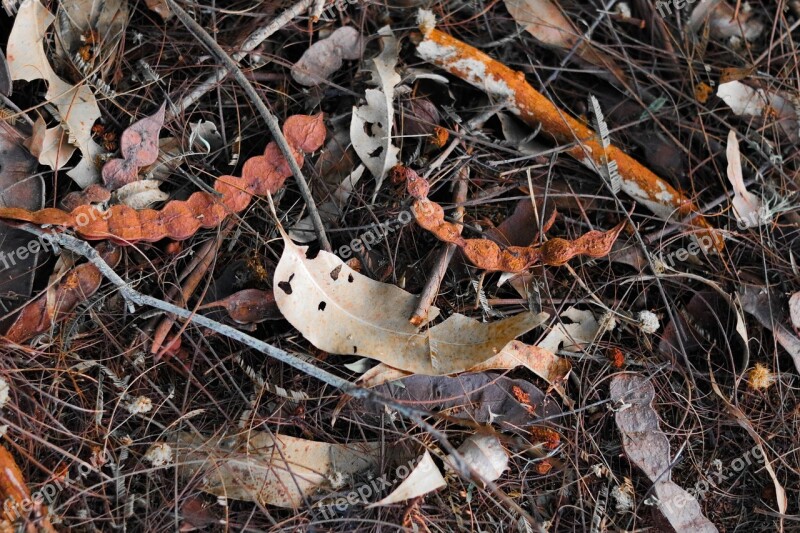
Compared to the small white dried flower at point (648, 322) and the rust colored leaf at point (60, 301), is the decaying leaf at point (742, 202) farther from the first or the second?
the rust colored leaf at point (60, 301)

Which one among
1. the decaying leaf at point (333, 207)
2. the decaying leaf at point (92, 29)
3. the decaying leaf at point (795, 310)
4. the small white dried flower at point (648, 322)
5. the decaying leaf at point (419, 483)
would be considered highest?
the decaying leaf at point (92, 29)

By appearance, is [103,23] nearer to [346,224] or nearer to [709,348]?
[346,224]

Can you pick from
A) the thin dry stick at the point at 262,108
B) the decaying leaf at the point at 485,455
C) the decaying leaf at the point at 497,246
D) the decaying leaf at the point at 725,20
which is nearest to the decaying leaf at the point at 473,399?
the decaying leaf at the point at 485,455

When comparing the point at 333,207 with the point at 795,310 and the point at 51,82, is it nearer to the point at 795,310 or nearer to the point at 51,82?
the point at 51,82

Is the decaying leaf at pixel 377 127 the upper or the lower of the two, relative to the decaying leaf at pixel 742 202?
upper

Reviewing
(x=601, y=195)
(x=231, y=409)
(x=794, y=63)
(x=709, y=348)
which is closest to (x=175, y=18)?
(x=231, y=409)

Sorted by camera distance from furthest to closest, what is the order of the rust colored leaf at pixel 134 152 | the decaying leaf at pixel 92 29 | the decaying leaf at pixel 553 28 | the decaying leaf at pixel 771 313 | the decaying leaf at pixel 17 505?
the decaying leaf at pixel 553 28 → the decaying leaf at pixel 771 313 → the decaying leaf at pixel 92 29 → the rust colored leaf at pixel 134 152 → the decaying leaf at pixel 17 505

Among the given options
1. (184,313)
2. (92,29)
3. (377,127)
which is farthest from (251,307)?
(92,29)
